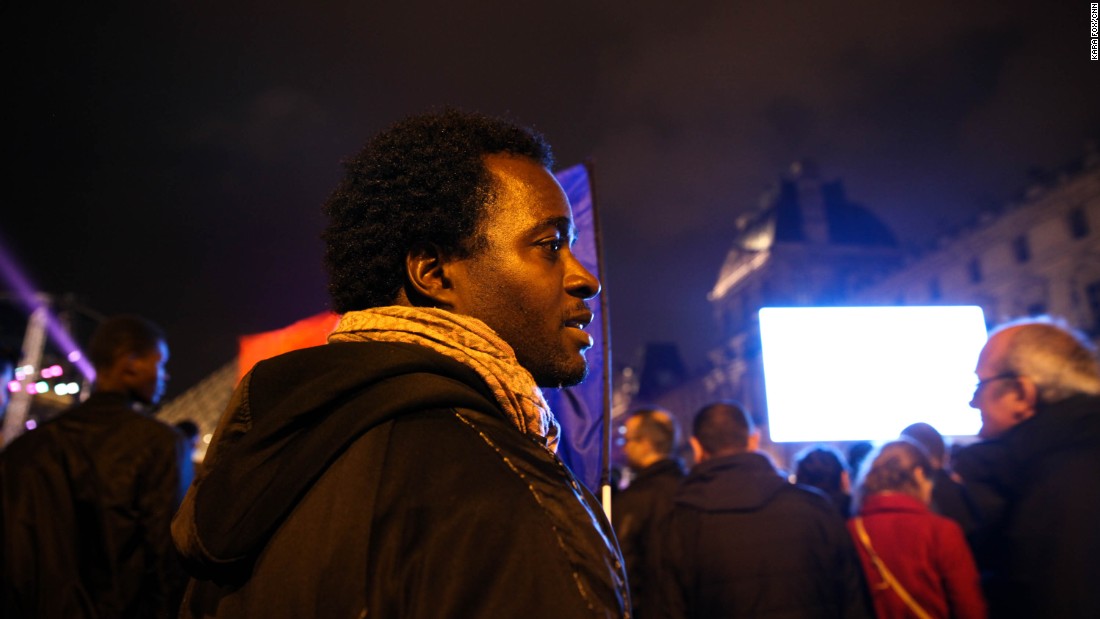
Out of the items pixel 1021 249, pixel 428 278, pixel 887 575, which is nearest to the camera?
pixel 428 278

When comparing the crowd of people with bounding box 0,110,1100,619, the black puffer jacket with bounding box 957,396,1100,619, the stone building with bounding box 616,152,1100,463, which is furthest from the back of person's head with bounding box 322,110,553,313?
the stone building with bounding box 616,152,1100,463

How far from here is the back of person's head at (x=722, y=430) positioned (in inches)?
172

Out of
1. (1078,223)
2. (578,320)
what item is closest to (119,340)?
(578,320)

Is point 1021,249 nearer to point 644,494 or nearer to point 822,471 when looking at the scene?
point 822,471

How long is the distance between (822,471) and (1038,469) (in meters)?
2.19

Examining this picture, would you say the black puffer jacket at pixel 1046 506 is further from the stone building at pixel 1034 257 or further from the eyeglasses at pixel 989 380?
the stone building at pixel 1034 257

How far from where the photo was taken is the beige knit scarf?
4.24 ft

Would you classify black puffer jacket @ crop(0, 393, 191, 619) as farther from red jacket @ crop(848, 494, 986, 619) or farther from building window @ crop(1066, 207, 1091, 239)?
building window @ crop(1066, 207, 1091, 239)

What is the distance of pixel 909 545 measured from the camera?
12.5ft

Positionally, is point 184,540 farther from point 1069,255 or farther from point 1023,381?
point 1069,255

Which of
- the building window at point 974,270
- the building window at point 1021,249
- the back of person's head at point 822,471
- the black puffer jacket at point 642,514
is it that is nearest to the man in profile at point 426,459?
the black puffer jacket at point 642,514

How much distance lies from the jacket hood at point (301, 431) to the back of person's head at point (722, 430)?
3.41 meters

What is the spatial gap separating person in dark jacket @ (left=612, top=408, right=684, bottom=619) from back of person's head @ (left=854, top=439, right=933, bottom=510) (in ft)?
4.15

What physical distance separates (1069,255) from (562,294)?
126 ft
